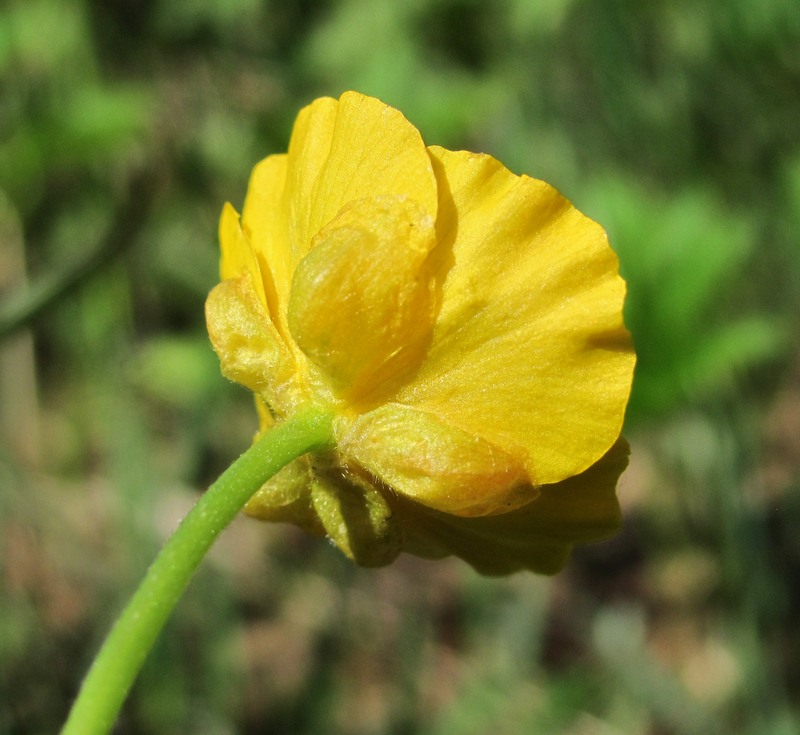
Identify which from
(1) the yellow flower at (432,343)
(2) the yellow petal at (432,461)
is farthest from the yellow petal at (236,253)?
(2) the yellow petal at (432,461)

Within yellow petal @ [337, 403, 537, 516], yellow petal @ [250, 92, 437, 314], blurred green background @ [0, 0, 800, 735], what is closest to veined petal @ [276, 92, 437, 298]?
yellow petal @ [250, 92, 437, 314]

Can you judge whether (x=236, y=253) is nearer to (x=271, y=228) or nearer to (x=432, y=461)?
(x=271, y=228)

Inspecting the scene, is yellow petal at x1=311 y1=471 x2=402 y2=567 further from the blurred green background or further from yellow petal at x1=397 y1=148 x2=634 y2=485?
the blurred green background

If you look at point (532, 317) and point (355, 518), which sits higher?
point (532, 317)

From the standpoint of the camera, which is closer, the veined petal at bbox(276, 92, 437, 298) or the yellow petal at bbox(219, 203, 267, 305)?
the veined petal at bbox(276, 92, 437, 298)

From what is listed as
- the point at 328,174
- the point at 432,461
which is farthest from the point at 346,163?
the point at 432,461

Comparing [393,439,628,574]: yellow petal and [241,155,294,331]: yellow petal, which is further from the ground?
[241,155,294,331]: yellow petal

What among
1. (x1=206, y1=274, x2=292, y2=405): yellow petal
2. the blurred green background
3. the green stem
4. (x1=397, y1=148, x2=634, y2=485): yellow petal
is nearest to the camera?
the green stem
